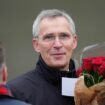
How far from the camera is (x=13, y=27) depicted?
4.89 m

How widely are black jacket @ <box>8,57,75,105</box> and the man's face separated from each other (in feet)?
0.17

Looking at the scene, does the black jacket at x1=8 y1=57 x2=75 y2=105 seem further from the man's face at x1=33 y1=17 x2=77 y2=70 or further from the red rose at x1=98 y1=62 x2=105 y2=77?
the red rose at x1=98 y1=62 x2=105 y2=77

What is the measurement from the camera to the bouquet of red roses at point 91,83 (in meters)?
1.94

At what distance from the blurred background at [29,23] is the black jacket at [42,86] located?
8.06 feet

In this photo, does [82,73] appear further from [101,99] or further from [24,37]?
[24,37]

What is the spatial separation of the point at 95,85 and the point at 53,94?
46 centimetres

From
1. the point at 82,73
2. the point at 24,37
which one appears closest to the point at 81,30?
the point at 24,37

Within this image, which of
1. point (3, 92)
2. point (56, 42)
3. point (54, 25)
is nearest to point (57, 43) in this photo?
point (56, 42)

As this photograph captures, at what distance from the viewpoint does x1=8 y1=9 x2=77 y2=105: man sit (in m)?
2.35

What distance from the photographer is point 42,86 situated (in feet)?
7.84

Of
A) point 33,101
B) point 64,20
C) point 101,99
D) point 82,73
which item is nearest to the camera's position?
point 101,99

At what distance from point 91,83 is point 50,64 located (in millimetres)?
493

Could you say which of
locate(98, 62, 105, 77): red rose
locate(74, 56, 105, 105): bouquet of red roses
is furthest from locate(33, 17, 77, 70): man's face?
locate(98, 62, 105, 77): red rose

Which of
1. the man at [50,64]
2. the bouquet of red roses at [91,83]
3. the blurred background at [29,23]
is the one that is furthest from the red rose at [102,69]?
the blurred background at [29,23]
